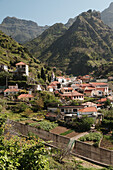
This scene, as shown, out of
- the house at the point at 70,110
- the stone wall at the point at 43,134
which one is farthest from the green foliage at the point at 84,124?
the house at the point at 70,110

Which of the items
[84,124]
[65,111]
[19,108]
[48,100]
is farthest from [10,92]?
[84,124]

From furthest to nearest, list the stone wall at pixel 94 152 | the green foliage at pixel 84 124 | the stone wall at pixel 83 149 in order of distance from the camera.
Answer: the green foliage at pixel 84 124
the stone wall at pixel 83 149
the stone wall at pixel 94 152

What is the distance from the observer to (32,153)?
206 inches

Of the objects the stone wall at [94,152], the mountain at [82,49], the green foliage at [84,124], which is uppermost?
the mountain at [82,49]

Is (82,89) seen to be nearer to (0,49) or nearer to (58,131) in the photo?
(58,131)

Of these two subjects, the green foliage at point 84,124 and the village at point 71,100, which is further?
the village at point 71,100

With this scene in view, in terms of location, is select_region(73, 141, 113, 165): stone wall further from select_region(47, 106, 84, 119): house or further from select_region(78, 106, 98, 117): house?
select_region(47, 106, 84, 119): house

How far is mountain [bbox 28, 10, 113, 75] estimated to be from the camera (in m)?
142

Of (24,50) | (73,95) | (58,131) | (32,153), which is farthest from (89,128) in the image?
(24,50)

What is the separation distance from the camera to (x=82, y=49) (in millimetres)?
155500

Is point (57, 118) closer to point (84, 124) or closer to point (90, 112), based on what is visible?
point (90, 112)

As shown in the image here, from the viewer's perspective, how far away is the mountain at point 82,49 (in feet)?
466

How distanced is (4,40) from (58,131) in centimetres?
7394

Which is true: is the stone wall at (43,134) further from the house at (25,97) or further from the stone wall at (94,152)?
the house at (25,97)
